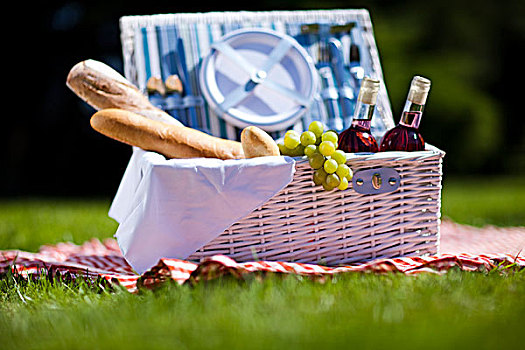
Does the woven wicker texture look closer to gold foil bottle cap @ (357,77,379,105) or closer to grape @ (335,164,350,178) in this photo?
grape @ (335,164,350,178)

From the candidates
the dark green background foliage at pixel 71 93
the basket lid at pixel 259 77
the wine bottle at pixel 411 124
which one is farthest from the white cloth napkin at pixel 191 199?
the dark green background foliage at pixel 71 93

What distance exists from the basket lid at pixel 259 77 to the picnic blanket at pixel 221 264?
30.2 inches

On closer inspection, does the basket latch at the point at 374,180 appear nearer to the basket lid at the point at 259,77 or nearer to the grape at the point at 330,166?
the grape at the point at 330,166

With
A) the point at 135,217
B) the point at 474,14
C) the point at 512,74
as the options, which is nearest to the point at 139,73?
the point at 135,217

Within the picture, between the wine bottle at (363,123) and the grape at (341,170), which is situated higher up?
the wine bottle at (363,123)

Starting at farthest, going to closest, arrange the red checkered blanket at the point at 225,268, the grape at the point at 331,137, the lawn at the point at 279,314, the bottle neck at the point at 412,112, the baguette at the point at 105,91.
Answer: the baguette at the point at 105,91
the bottle neck at the point at 412,112
the grape at the point at 331,137
the red checkered blanket at the point at 225,268
the lawn at the point at 279,314

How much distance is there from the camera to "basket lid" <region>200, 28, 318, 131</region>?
7.78 ft

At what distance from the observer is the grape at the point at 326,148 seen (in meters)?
1.59

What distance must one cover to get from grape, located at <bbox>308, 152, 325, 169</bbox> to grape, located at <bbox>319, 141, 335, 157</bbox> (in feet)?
0.04

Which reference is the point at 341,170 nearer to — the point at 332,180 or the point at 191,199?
the point at 332,180

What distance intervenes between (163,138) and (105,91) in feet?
1.39

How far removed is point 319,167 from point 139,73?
3.55 feet

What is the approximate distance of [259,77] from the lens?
2.42m

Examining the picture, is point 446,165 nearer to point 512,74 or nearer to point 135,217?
point 512,74
